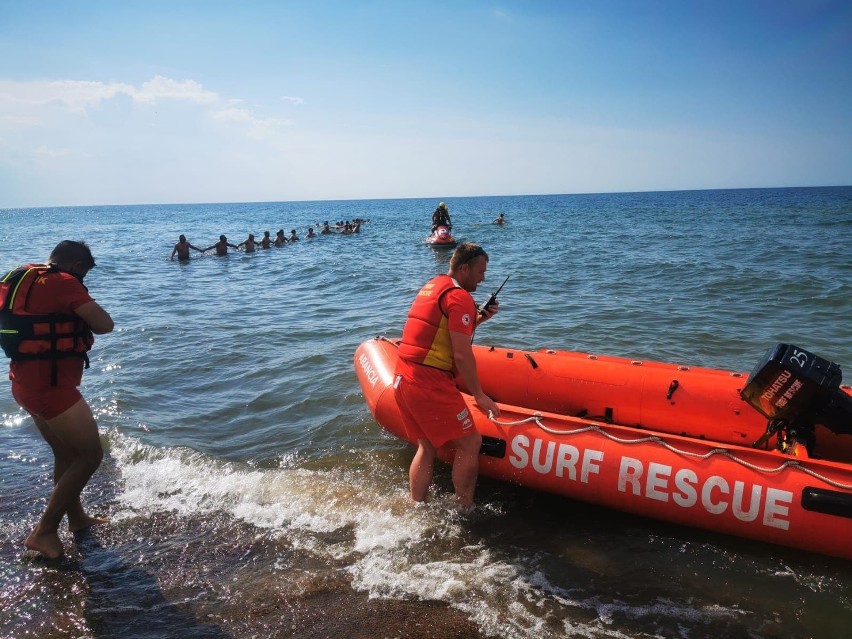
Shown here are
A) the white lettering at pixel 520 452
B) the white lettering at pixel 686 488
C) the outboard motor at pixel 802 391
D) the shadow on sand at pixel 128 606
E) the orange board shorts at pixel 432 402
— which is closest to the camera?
the shadow on sand at pixel 128 606

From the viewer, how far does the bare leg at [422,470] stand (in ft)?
11.5

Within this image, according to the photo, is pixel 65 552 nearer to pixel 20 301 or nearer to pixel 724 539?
pixel 20 301

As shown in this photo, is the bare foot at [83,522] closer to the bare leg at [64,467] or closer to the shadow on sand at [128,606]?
the bare leg at [64,467]

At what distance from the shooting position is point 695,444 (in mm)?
3504

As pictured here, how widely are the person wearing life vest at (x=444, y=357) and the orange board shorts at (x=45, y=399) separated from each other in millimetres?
1825

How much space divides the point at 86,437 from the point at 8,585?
2.66 feet

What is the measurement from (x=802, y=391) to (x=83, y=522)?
15.1 feet

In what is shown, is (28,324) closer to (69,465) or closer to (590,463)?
(69,465)

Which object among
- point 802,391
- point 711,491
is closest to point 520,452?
point 711,491

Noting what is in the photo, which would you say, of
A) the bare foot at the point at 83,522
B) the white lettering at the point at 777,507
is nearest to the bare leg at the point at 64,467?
the bare foot at the point at 83,522

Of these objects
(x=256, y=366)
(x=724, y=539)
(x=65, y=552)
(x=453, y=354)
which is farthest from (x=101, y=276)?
(x=724, y=539)

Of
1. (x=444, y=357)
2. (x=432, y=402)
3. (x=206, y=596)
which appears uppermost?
(x=444, y=357)

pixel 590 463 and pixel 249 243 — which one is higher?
pixel 249 243

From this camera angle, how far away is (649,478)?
136 inches
